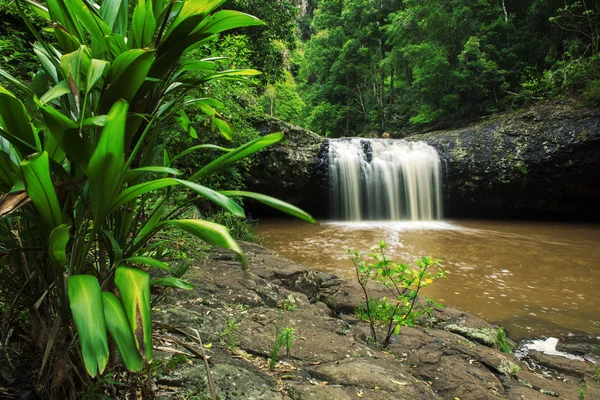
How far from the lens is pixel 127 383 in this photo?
0.95 m

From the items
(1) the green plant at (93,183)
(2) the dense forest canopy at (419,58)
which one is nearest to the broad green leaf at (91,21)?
Result: (1) the green plant at (93,183)

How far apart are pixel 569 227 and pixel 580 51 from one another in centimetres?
547

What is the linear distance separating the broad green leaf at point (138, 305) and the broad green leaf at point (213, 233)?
0.15 m

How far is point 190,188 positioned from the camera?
0.70 m

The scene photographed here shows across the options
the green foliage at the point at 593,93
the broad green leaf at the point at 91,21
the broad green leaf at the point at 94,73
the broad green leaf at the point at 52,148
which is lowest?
the broad green leaf at the point at 52,148

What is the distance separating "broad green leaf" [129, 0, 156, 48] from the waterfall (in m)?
9.28

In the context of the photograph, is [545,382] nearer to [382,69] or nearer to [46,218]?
[46,218]

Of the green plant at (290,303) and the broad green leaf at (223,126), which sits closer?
the broad green leaf at (223,126)

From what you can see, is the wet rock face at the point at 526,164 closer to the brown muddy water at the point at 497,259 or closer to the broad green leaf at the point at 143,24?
the brown muddy water at the point at 497,259

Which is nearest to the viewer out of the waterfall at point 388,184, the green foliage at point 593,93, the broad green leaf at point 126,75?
the broad green leaf at point 126,75

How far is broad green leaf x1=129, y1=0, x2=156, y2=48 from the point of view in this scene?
102cm

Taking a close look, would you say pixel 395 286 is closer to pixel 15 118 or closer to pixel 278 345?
pixel 278 345

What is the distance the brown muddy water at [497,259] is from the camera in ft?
12.5

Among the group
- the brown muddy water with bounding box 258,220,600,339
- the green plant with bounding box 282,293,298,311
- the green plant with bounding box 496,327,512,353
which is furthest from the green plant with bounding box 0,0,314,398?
the brown muddy water with bounding box 258,220,600,339
